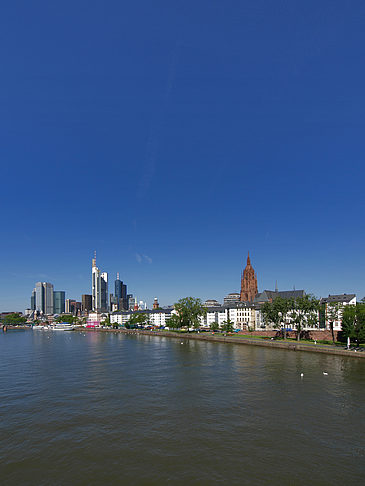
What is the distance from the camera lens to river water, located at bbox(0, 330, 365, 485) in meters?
22.8

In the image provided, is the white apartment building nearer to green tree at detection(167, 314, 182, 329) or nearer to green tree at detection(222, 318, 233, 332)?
green tree at detection(222, 318, 233, 332)

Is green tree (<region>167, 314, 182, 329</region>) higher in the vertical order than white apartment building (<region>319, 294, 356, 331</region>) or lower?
lower

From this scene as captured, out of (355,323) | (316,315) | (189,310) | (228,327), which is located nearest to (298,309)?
(316,315)

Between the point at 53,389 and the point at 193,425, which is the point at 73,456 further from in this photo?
the point at 53,389

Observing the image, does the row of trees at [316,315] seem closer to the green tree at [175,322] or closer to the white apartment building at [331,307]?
the white apartment building at [331,307]

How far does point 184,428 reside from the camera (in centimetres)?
3098

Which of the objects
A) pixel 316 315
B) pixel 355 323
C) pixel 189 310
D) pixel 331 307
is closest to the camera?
pixel 355 323

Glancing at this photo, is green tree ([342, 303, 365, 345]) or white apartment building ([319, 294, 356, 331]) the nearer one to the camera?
green tree ([342, 303, 365, 345])

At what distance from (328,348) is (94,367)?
209ft

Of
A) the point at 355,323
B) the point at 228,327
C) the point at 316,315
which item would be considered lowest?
the point at 228,327

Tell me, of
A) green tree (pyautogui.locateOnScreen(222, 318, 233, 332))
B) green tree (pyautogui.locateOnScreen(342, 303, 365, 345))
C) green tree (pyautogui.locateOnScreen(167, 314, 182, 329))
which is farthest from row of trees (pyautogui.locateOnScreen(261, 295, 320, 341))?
green tree (pyautogui.locateOnScreen(167, 314, 182, 329))

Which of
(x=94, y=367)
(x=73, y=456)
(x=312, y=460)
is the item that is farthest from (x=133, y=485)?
(x=94, y=367)

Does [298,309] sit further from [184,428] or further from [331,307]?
[184,428]

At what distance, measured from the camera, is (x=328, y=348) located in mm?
82125
